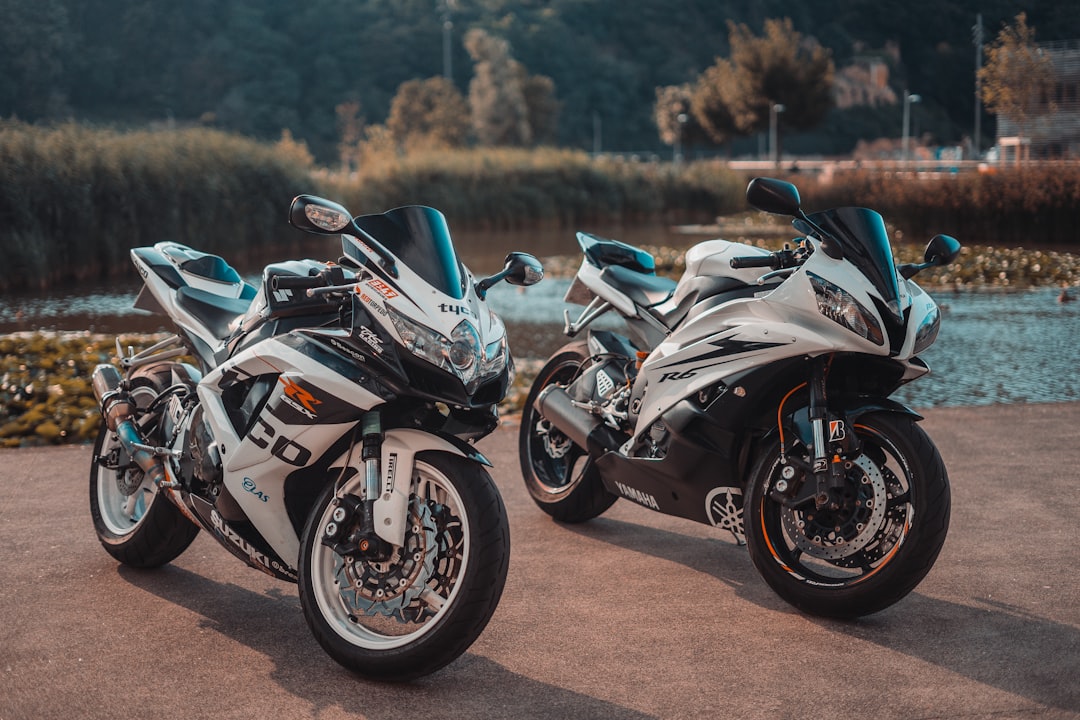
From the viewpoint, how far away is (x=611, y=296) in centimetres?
490

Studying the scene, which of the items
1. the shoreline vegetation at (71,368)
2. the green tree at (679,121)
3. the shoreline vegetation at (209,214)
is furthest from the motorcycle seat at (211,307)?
the green tree at (679,121)

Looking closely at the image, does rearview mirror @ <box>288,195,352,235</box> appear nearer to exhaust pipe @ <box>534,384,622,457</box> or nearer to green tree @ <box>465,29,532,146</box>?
exhaust pipe @ <box>534,384,622,457</box>

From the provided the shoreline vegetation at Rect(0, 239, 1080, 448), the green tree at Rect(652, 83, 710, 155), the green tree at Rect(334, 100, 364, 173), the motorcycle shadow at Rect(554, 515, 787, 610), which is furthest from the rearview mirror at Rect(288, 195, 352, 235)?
the green tree at Rect(652, 83, 710, 155)

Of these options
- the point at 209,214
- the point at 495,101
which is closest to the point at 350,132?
the point at 495,101

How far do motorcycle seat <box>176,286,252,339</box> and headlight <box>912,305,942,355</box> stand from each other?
226 centimetres

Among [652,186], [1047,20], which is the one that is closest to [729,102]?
[652,186]

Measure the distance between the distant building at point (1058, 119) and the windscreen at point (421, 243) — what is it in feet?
86.3

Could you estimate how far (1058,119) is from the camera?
103 ft

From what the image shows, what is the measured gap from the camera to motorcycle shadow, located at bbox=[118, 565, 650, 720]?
3.20 m

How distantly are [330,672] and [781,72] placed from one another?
55053 millimetres

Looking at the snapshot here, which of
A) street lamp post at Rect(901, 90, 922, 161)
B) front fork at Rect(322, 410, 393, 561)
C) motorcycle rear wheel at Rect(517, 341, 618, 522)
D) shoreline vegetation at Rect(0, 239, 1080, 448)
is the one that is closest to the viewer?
front fork at Rect(322, 410, 393, 561)

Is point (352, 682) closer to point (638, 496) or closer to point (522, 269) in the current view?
point (522, 269)

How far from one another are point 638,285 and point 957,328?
746 cm

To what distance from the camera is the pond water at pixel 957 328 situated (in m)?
8.37
